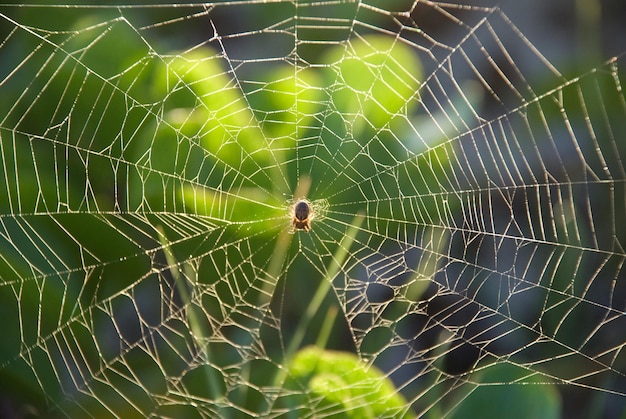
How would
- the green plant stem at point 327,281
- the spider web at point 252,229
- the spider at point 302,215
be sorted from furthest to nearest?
the spider at point 302,215 < the green plant stem at point 327,281 < the spider web at point 252,229

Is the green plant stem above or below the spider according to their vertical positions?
below

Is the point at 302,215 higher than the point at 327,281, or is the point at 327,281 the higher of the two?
the point at 302,215

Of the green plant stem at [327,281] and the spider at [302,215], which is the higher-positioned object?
the spider at [302,215]

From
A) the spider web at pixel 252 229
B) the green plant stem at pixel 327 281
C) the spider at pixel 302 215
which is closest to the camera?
the spider web at pixel 252 229

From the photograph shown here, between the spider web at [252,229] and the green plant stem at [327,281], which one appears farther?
the green plant stem at [327,281]

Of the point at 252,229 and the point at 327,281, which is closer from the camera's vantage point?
the point at 252,229

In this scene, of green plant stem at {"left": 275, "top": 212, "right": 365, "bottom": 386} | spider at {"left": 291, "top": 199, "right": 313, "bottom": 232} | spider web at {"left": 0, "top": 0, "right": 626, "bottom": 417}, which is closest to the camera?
spider web at {"left": 0, "top": 0, "right": 626, "bottom": 417}
